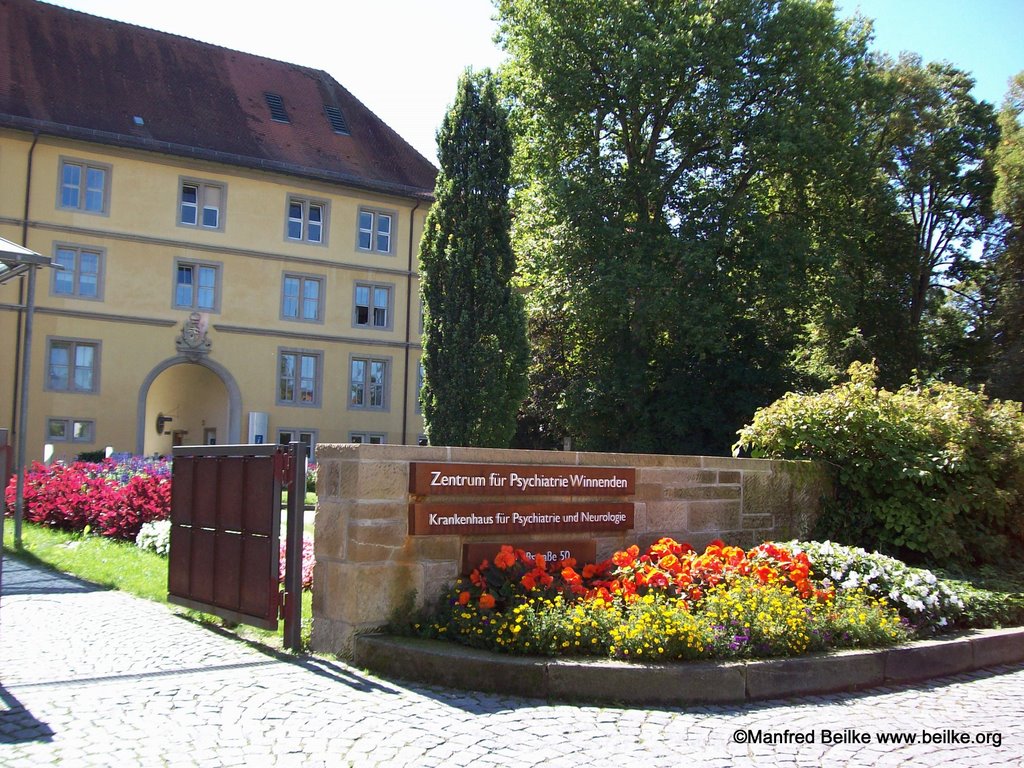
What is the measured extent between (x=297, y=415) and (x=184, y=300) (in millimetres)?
5922

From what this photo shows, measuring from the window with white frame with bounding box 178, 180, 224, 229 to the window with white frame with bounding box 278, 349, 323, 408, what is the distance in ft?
17.9

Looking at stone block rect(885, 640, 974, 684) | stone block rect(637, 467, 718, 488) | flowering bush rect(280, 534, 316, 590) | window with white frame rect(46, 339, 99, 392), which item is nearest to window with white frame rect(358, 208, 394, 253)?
window with white frame rect(46, 339, 99, 392)

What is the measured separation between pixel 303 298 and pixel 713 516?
30.0m

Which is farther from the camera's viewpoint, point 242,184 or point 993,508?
point 242,184

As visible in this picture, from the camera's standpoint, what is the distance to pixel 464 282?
25547mm

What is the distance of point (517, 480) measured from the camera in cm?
761

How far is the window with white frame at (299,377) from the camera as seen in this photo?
1453 inches

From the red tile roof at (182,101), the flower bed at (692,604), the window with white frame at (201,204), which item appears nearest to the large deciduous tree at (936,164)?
the red tile roof at (182,101)

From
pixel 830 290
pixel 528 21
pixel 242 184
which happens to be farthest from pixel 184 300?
pixel 830 290

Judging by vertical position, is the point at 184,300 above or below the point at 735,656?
above

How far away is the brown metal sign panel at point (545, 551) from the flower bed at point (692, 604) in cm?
12

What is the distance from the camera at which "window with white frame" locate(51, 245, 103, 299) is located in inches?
1294

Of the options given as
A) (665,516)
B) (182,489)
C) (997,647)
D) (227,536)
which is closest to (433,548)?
(227,536)

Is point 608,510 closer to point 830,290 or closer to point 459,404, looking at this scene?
point 459,404
